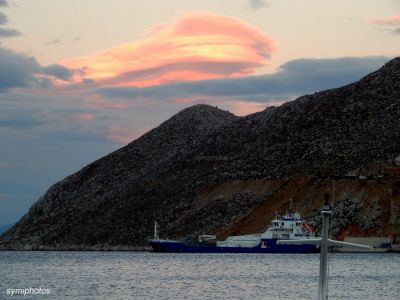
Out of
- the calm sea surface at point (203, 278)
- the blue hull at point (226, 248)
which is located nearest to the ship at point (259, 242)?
the blue hull at point (226, 248)

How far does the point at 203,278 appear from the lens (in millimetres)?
110812

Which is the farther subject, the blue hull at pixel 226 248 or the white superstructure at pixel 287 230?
the blue hull at pixel 226 248

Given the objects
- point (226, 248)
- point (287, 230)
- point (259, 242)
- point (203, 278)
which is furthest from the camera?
point (226, 248)

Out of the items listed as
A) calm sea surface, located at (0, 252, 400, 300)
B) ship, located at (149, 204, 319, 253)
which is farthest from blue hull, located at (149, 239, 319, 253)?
calm sea surface, located at (0, 252, 400, 300)

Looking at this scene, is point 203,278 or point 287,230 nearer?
point 203,278

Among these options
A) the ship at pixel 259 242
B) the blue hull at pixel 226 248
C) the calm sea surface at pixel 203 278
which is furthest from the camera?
the blue hull at pixel 226 248

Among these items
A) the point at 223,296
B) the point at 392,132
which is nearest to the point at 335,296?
the point at 223,296

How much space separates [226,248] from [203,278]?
209 ft

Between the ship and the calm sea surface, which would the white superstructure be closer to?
the ship

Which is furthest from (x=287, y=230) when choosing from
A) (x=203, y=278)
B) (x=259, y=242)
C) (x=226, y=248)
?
(x=203, y=278)

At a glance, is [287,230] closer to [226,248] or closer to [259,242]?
[259,242]

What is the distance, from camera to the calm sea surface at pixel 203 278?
91688 mm

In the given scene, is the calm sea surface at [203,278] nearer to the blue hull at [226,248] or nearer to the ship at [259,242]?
the ship at [259,242]

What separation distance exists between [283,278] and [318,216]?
217 feet
